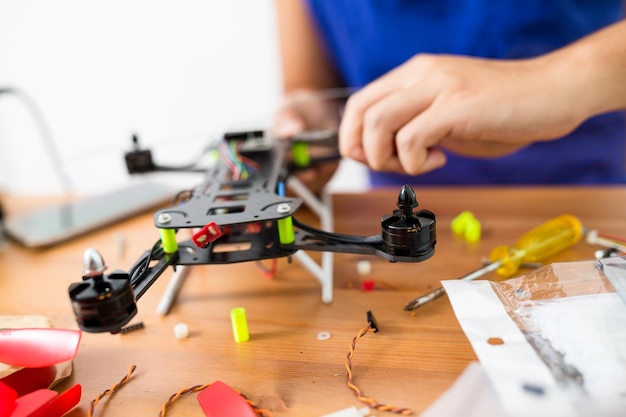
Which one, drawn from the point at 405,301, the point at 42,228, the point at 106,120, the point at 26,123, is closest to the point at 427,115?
the point at 405,301

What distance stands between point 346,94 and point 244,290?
75 cm

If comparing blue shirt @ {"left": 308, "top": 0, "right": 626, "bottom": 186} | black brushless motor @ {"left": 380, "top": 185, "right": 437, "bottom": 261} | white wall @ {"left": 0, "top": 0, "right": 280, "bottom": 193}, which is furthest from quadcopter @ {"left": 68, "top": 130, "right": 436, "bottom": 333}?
white wall @ {"left": 0, "top": 0, "right": 280, "bottom": 193}

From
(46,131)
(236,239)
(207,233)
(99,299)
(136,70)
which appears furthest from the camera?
(136,70)

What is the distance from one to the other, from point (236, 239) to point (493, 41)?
2.43 feet

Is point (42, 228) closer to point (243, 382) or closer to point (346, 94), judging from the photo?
point (243, 382)

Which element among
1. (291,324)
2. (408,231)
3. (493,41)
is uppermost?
(493,41)

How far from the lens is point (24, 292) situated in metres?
0.71

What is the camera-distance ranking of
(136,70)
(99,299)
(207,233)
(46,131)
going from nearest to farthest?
(99,299) < (207,233) < (46,131) < (136,70)

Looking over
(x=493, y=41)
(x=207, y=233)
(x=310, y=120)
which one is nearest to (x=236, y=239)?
(x=207, y=233)

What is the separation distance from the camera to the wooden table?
0.46 meters

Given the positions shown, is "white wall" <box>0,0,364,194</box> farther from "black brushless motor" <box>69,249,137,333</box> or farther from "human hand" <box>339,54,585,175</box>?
"black brushless motor" <box>69,249,137,333</box>

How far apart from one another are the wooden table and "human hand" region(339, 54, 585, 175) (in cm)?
16

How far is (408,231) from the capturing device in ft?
1.59

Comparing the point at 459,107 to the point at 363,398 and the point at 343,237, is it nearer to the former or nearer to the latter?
the point at 343,237
